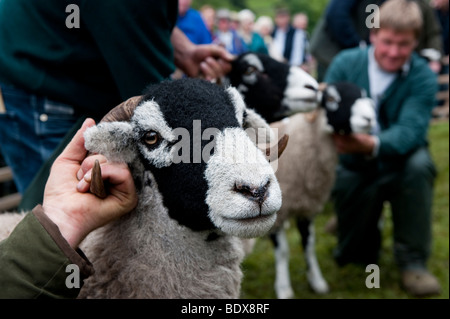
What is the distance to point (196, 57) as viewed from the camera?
2.84 meters

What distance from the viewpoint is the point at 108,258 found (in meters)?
1.85

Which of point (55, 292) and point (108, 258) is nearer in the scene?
point (55, 292)

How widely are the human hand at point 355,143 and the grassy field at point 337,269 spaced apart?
111 cm

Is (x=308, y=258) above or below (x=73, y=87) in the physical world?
below

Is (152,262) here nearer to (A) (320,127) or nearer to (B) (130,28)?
(B) (130,28)

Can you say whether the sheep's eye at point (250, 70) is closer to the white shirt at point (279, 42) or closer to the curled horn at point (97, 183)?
the curled horn at point (97, 183)

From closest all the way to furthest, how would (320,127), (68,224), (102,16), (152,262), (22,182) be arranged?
(68,224)
(152,262)
(102,16)
(22,182)
(320,127)

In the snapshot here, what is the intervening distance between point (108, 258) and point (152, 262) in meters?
0.19

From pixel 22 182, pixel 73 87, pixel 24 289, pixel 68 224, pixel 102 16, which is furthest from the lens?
pixel 22 182

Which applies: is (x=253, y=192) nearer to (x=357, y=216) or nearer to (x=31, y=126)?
(x=31, y=126)

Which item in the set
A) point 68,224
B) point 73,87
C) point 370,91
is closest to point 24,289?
point 68,224

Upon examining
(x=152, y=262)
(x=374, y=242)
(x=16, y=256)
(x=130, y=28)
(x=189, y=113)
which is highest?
(x=130, y=28)

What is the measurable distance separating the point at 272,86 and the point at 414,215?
5.53ft

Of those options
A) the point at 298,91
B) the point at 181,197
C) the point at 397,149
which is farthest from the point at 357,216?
the point at 181,197
